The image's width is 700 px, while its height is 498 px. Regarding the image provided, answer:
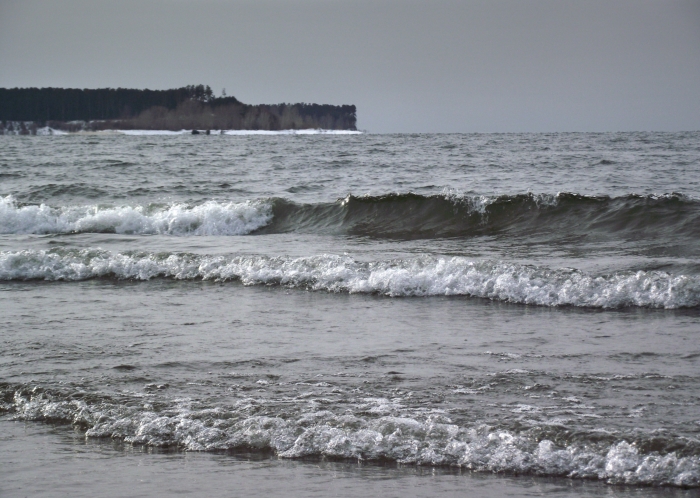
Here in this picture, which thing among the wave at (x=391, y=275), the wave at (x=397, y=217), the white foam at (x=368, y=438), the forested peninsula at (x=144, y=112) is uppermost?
the forested peninsula at (x=144, y=112)

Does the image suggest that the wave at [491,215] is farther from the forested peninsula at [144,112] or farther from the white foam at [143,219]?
the forested peninsula at [144,112]

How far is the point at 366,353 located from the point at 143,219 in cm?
939

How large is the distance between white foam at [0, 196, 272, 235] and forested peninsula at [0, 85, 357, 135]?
81.2m

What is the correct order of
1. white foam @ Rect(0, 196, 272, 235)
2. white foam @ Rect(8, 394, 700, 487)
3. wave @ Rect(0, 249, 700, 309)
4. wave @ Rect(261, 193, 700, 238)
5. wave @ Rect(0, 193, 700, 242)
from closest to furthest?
white foam @ Rect(8, 394, 700, 487) < wave @ Rect(0, 249, 700, 309) < wave @ Rect(261, 193, 700, 238) < wave @ Rect(0, 193, 700, 242) < white foam @ Rect(0, 196, 272, 235)

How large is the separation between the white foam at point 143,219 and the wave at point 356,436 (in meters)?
9.06

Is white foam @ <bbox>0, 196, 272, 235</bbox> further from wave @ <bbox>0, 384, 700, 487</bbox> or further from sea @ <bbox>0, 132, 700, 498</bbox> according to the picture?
wave @ <bbox>0, 384, 700, 487</bbox>

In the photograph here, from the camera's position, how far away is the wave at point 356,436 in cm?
350

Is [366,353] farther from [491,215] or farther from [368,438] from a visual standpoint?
[491,215]

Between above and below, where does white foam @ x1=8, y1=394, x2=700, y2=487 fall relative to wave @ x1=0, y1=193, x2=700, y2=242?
below

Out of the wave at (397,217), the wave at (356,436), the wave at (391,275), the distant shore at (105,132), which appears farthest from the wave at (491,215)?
the distant shore at (105,132)

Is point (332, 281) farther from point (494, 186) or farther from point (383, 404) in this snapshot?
point (494, 186)

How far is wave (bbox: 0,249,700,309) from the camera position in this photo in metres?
7.23

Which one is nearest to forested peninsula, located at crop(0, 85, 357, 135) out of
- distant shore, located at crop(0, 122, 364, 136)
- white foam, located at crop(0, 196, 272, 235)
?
distant shore, located at crop(0, 122, 364, 136)

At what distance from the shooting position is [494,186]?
16.1 meters
